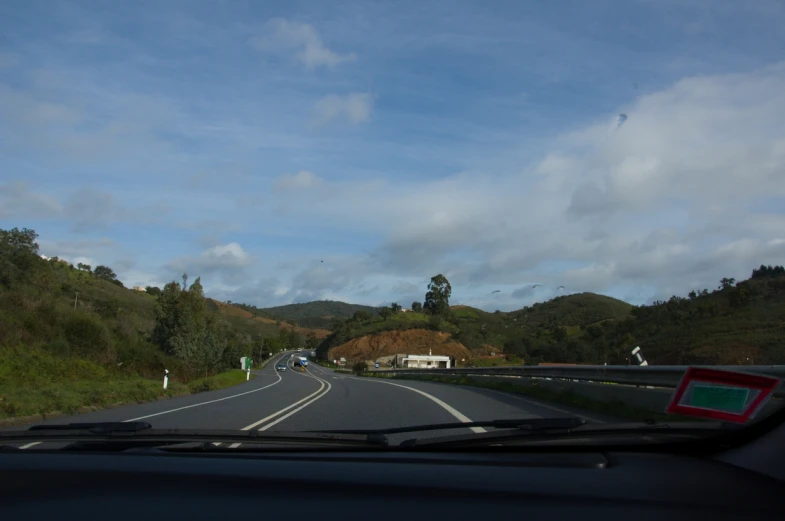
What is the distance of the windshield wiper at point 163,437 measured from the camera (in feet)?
12.8

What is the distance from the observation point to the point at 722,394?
2.90 meters

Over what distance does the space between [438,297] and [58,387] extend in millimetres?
113710

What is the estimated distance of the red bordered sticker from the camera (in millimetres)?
2781

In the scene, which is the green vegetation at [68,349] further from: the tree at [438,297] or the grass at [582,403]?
the tree at [438,297]

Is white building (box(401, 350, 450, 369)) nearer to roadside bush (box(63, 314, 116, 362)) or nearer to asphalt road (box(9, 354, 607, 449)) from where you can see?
roadside bush (box(63, 314, 116, 362))

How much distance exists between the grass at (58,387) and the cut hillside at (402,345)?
71725 mm

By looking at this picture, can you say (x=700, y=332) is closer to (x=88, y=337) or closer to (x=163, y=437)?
(x=163, y=437)

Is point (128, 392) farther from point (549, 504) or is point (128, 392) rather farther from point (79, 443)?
point (549, 504)

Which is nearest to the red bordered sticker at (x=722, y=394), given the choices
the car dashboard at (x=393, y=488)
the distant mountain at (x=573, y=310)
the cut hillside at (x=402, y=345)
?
the car dashboard at (x=393, y=488)

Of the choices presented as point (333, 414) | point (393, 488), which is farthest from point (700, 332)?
point (393, 488)

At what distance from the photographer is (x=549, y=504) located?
250 cm

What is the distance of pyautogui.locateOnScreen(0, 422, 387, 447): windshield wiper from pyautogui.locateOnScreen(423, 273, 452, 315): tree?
12597 centimetres

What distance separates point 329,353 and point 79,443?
123 meters

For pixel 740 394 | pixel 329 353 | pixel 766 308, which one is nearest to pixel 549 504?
pixel 740 394
